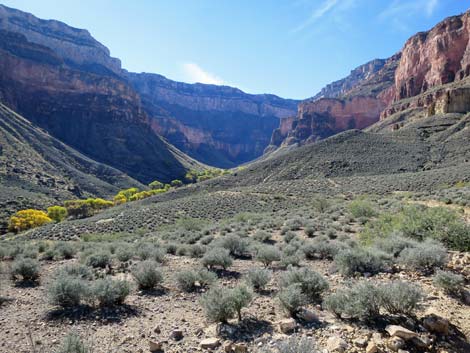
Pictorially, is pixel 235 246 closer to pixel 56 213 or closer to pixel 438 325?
pixel 438 325

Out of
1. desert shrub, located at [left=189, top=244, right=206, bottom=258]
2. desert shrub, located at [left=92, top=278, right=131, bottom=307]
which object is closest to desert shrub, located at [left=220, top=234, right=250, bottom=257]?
desert shrub, located at [left=189, top=244, right=206, bottom=258]

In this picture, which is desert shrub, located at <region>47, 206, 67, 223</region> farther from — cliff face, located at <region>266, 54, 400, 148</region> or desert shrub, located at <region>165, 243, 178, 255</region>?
cliff face, located at <region>266, 54, 400, 148</region>

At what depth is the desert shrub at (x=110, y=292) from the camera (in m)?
6.34

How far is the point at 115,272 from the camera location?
9562 millimetres

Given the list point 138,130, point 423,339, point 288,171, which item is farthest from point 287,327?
point 138,130

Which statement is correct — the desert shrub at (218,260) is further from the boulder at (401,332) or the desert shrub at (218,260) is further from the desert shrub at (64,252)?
the desert shrub at (64,252)

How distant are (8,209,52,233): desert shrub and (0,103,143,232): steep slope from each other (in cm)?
289

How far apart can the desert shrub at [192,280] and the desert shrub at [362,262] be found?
129 inches

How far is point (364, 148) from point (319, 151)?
816cm

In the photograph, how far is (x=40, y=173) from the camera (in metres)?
65.9

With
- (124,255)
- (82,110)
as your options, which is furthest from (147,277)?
(82,110)

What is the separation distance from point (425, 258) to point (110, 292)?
696 cm

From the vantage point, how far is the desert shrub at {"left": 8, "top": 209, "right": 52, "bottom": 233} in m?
42.1

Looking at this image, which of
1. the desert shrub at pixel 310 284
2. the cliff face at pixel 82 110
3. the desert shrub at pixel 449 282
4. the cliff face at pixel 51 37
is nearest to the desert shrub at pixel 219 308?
the desert shrub at pixel 310 284
